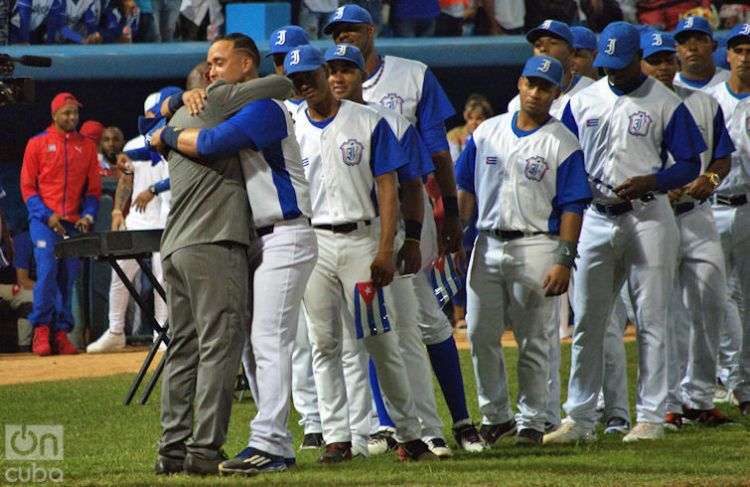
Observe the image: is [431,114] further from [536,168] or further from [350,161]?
[350,161]

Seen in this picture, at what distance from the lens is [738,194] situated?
9.02 m

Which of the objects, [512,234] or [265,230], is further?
[512,234]

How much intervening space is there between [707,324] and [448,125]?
8.63 m

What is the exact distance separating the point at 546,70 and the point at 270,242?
1799mm

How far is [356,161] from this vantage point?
6887 millimetres

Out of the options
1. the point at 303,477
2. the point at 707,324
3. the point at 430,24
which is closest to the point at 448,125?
the point at 430,24

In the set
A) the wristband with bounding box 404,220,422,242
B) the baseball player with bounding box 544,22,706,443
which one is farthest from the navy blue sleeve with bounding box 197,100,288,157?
the baseball player with bounding box 544,22,706,443

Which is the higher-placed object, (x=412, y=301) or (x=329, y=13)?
(x=329, y=13)

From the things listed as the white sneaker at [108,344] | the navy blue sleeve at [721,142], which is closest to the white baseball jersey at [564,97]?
the navy blue sleeve at [721,142]

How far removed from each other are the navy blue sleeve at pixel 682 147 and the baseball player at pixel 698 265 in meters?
0.44

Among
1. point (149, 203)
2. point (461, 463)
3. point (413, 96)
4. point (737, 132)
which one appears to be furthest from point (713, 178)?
point (149, 203)

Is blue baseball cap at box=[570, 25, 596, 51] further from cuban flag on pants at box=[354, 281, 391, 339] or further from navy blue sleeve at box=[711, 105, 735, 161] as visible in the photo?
cuban flag on pants at box=[354, 281, 391, 339]

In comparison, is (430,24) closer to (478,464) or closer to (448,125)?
(448,125)

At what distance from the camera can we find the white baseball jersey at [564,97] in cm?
829
